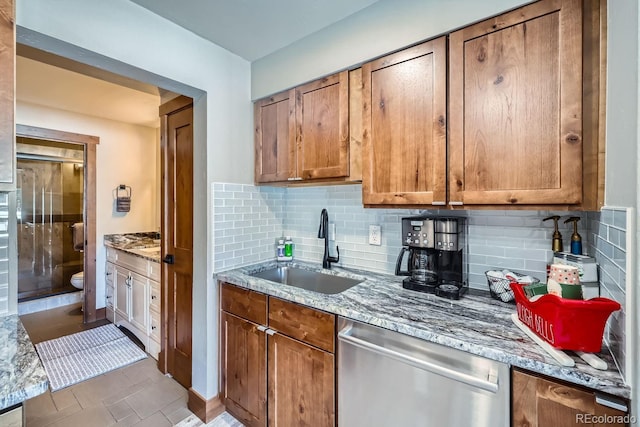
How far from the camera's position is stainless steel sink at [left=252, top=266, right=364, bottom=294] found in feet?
6.55

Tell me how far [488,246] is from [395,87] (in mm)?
980

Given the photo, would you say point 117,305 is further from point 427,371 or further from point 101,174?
point 427,371

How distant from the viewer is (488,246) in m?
1.54

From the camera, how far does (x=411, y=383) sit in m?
1.13

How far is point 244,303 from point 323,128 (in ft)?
3.87

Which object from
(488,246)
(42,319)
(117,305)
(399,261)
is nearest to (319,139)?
(399,261)

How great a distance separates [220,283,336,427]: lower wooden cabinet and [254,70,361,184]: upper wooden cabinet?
81 centimetres

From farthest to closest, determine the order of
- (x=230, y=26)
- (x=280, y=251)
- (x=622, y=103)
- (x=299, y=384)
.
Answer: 1. (x=280, y=251)
2. (x=230, y=26)
3. (x=299, y=384)
4. (x=622, y=103)

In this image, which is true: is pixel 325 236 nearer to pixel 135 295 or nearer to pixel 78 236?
pixel 135 295

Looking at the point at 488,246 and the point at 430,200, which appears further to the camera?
the point at 488,246

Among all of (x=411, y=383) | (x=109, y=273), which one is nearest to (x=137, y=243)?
(x=109, y=273)

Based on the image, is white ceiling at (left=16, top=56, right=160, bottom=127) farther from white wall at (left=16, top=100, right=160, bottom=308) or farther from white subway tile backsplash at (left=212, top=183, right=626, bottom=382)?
white subway tile backsplash at (left=212, top=183, right=626, bottom=382)

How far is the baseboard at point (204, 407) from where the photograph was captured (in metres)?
1.86

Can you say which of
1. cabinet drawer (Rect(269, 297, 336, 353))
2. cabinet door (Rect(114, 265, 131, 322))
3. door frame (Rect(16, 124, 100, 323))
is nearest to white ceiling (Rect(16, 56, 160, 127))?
door frame (Rect(16, 124, 100, 323))
